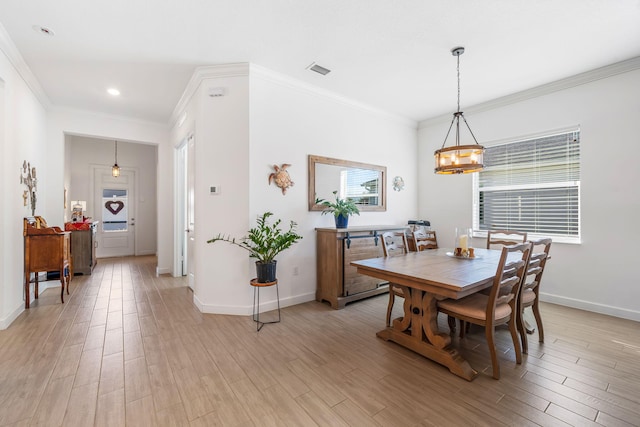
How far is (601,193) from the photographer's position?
3301 mm

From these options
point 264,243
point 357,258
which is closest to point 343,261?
point 357,258

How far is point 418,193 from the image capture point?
5.31m

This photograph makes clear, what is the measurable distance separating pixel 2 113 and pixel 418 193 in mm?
5672

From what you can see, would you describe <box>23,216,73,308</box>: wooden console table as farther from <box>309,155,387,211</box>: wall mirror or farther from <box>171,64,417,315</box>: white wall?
<box>309,155,387,211</box>: wall mirror

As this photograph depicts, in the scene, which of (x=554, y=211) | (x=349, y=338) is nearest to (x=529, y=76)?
(x=554, y=211)

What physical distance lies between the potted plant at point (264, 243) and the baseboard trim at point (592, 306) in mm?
3429

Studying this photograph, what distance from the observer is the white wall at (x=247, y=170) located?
323cm

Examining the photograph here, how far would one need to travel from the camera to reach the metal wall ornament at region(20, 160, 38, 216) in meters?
3.31

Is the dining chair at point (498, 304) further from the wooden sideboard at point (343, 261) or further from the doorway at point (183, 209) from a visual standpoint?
the doorway at point (183, 209)

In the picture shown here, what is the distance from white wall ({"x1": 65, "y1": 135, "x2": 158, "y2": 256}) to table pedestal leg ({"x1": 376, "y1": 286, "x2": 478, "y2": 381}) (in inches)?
260

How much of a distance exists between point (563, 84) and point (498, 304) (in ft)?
10.7

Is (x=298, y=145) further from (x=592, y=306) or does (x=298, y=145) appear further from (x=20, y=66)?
(x=592, y=306)

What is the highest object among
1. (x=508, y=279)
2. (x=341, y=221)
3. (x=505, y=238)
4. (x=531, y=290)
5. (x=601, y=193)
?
(x=601, y=193)

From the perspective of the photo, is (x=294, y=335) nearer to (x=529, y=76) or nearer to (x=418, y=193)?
(x=418, y=193)
